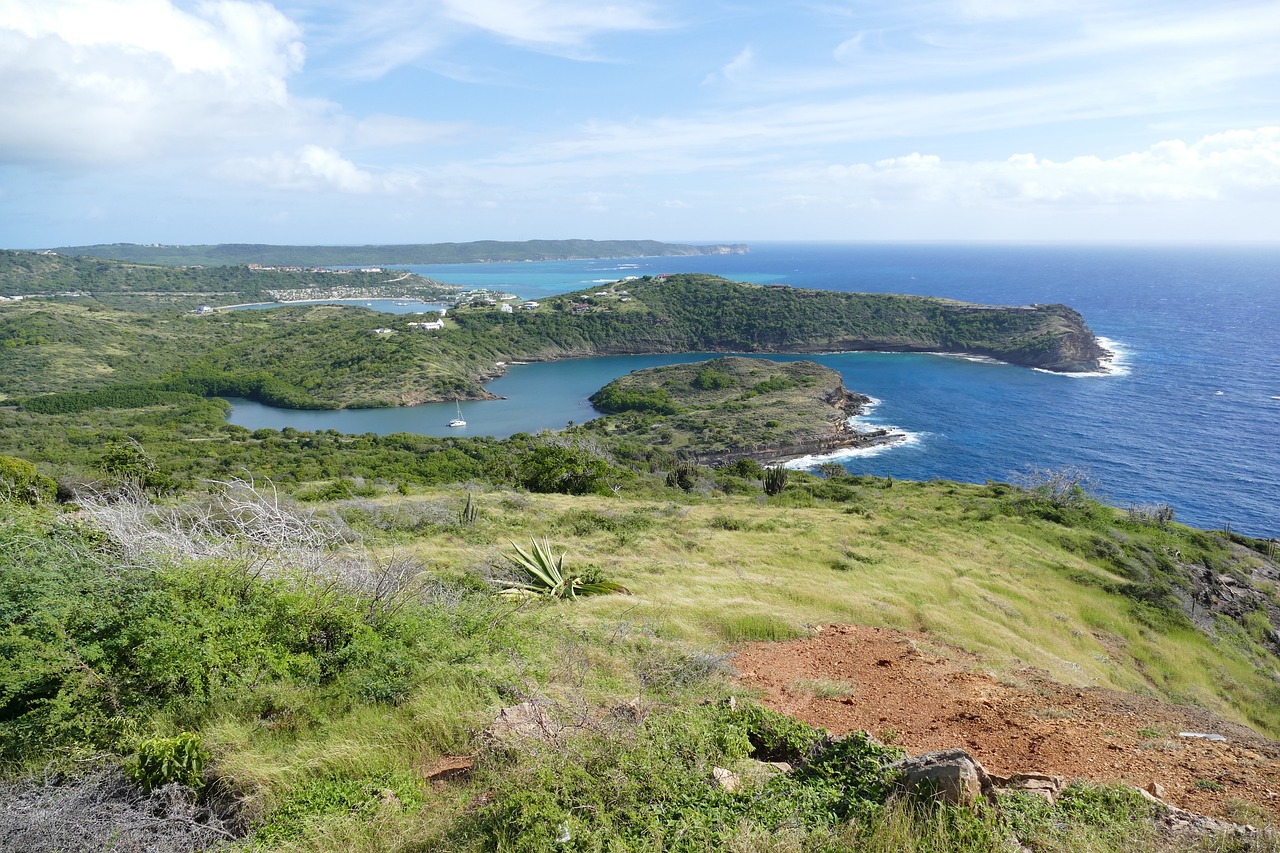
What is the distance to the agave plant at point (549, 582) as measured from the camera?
10.7 m

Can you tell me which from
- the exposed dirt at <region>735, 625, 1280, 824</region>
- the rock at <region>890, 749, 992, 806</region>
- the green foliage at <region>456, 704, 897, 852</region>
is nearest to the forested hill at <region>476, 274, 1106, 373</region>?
the exposed dirt at <region>735, 625, 1280, 824</region>

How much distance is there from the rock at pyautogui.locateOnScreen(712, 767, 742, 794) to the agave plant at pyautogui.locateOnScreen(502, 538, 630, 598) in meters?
5.99

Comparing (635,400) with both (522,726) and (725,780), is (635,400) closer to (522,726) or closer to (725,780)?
(522,726)

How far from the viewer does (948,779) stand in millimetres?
4453

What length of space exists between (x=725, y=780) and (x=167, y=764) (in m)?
4.28

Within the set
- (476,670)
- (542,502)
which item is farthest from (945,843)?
(542,502)

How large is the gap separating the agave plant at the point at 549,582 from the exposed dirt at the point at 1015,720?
327 cm

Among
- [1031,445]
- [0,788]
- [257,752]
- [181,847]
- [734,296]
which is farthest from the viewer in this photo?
[734,296]

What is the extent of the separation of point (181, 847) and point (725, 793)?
374cm

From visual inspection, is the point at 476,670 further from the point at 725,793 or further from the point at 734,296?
the point at 734,296

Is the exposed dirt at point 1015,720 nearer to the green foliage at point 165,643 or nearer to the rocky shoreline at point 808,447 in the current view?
the green foliage at point 165,643

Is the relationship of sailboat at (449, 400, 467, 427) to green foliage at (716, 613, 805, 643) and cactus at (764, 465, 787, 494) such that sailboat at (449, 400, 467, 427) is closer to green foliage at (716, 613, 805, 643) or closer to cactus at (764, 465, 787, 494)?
cactus at (764, 465, 787, 494)

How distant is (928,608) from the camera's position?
12336mm

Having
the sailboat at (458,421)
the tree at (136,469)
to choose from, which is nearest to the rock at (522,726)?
the tree at (136,469)
